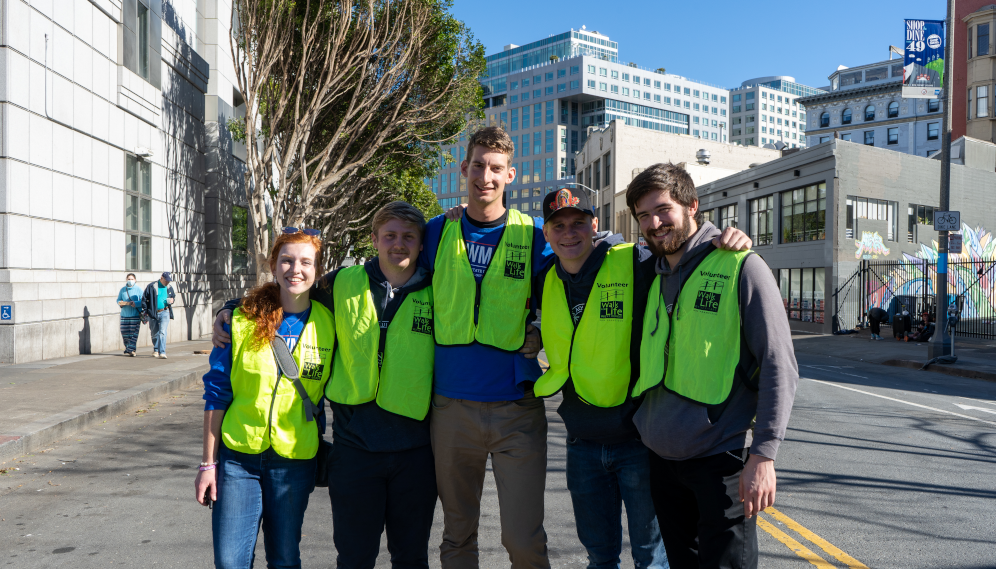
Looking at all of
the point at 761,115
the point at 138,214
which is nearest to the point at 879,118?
the point at 138,214

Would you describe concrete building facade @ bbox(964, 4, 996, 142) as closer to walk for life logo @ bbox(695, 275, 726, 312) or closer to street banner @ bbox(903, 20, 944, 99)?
street banner @ bbox(903, 20, 944, 99)

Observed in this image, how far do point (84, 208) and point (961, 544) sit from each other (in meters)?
15.4

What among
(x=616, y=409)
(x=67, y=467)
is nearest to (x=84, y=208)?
(x=67, y=467)

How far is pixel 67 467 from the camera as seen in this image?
21.0 feet

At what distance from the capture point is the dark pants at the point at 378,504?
3039 millimetres

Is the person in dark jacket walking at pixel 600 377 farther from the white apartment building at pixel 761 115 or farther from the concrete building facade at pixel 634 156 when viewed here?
the white apartment building at pixel 761 115

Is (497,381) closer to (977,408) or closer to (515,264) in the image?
(515,264)

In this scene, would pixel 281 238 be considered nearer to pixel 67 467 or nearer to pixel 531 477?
pixel 531 477

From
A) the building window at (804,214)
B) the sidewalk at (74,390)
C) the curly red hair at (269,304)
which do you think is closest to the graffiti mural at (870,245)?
the building window at (804,214)

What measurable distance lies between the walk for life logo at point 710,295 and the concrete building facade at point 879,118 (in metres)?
78.5

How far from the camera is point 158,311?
1458 cm

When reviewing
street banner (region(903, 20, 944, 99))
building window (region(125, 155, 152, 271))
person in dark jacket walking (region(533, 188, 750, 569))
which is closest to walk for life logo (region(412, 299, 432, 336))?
person in dark jacket walking (region(533, 188, 750, 569))

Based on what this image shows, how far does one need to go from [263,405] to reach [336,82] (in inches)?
636

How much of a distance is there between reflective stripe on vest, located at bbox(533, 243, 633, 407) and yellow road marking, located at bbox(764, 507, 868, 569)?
7.00 ft
